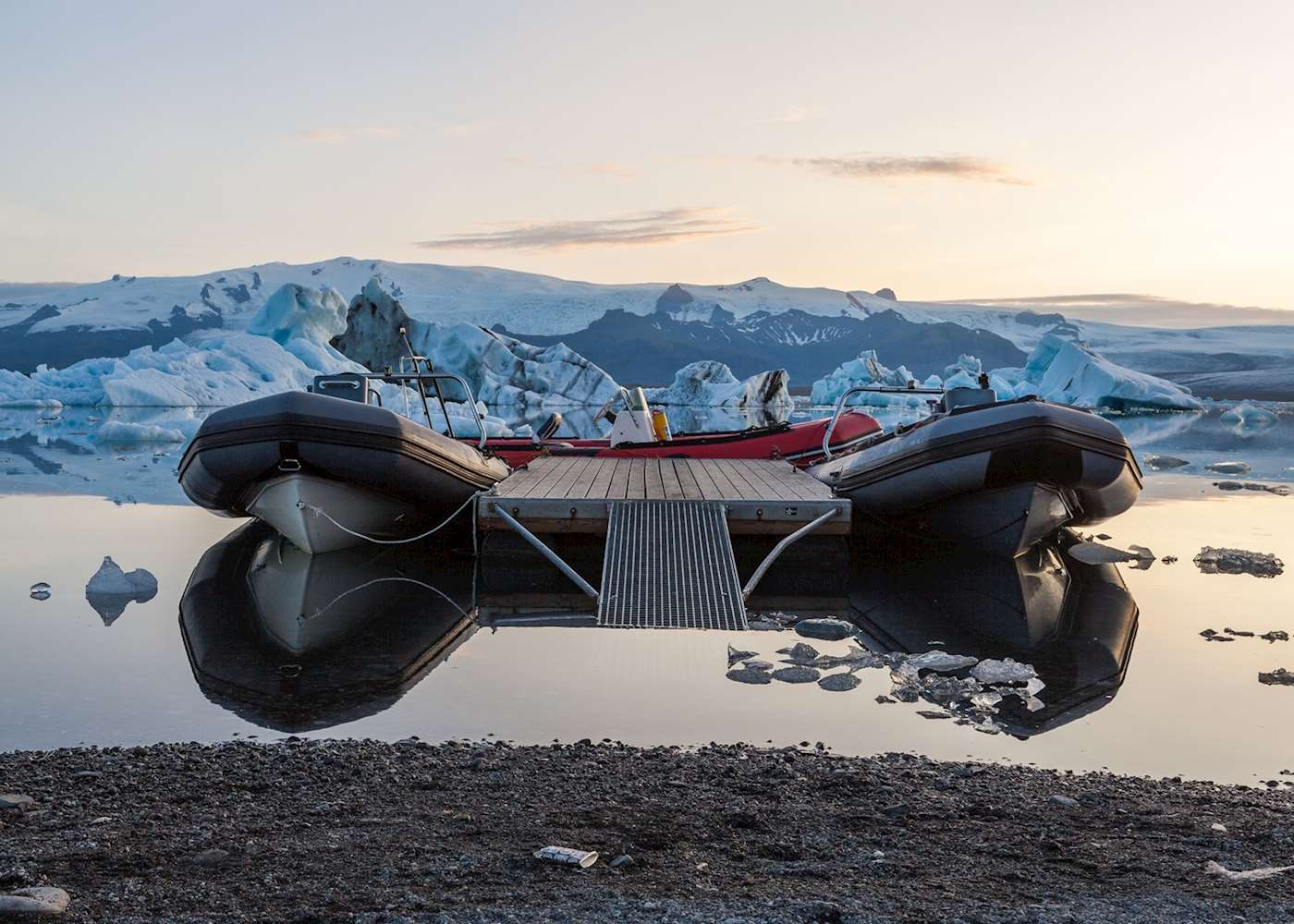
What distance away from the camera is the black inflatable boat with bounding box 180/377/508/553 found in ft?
24.4

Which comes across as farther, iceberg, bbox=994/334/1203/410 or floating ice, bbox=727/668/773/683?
iceberg, bbox=994/334/1203/410

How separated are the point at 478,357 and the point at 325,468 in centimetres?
3213

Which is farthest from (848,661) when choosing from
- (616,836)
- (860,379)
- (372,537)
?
(860,379)

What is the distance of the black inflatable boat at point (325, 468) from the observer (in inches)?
293

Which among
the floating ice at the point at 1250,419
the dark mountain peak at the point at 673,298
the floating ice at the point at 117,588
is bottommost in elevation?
the floating ice at the point at 1250,419

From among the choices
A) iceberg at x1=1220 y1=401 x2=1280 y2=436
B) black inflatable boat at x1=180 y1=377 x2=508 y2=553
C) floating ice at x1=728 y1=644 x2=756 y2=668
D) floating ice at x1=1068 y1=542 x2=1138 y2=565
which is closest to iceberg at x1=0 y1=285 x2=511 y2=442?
iceberg at x1=1220 y1=401 x2=1280 y2=436

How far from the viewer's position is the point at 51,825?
10.1 feet

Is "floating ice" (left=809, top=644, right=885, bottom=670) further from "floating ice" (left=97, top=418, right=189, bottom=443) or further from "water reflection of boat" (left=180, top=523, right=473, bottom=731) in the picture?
"floating ice" (left=97, top=418, right=189, bottom=443)

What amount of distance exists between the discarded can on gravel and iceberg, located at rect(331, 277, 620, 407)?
3561 cm

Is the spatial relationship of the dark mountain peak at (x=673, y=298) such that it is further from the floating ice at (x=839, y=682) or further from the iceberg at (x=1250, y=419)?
the floating ice at (x=839, y=682)

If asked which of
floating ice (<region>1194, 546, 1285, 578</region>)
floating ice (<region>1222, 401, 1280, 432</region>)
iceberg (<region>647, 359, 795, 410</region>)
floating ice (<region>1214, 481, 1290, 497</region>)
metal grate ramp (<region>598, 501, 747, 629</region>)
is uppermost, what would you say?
metal grate ramp (<region>598, 501, 747, 629</region>)

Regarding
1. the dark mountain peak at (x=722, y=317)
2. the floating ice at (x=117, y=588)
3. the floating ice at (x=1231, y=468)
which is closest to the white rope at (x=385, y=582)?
the floating ice at (x=117, y=588)

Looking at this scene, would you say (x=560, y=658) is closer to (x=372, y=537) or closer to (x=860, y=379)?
(x=372, y=537)

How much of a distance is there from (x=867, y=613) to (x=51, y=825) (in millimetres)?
4337
